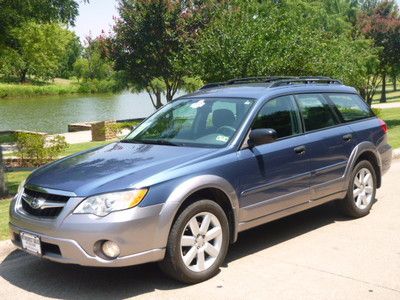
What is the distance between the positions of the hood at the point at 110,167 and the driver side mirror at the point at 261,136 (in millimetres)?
413

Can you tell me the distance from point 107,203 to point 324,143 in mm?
2740

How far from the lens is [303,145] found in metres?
5.74

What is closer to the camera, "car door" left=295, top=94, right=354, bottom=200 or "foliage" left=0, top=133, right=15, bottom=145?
"car door" left=295, top=94, right=354, bottom=200

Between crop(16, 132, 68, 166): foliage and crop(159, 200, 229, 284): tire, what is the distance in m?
10.0

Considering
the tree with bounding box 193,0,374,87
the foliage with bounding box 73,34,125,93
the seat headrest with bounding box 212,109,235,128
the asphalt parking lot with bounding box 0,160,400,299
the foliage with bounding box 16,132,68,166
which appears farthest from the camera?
the foliage with bounding box 73,34,125,93

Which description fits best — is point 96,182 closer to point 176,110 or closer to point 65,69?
point 176,110

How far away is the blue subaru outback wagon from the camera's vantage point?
4273mm

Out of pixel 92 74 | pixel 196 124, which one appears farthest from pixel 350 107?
pixel 92 74

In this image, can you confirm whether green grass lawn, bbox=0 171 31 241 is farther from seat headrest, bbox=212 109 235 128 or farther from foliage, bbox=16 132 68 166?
seat headrest, bbox=212 109 235 128

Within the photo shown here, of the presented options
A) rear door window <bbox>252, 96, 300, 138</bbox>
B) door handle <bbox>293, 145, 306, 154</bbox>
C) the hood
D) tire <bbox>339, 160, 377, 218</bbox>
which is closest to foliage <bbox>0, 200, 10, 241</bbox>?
the hood

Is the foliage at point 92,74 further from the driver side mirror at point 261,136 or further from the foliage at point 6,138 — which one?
the driver side mirror at point 261,136

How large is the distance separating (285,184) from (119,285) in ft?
6.13

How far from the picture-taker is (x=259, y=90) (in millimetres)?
5770

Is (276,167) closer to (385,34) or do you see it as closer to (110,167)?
(110,167)
